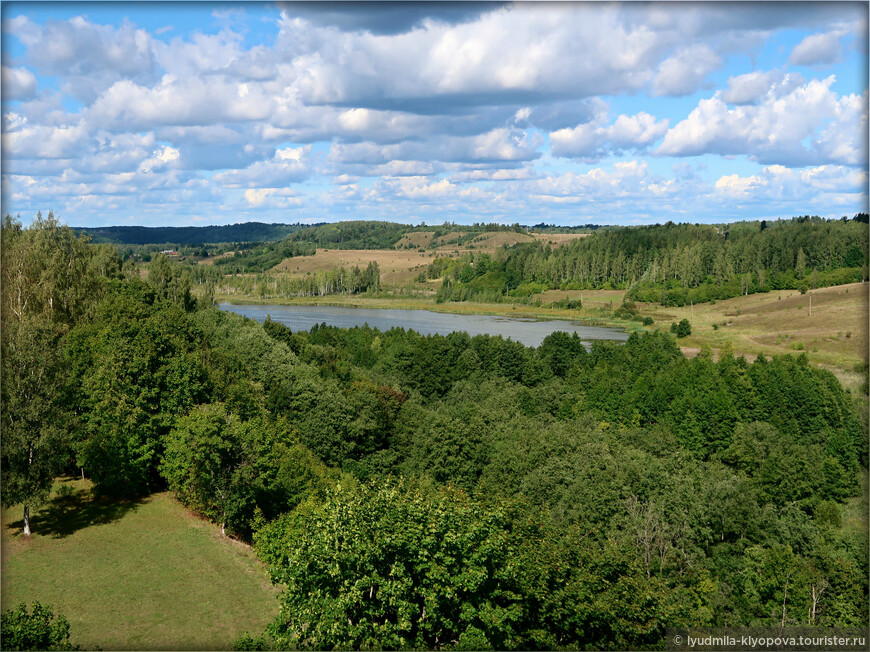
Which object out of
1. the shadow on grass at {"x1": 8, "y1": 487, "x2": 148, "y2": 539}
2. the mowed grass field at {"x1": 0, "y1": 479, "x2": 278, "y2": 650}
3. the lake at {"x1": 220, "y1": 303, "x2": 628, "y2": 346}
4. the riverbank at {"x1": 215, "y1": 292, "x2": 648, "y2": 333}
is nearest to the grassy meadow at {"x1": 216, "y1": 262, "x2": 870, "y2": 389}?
the riverbank at {"x1": 215, "y1": 292, "x2": 648, "y2": 333}

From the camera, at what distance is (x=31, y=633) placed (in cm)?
1323

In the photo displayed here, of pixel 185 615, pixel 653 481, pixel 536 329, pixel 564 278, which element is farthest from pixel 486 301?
pixel 185 615

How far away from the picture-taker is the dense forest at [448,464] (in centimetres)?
1566

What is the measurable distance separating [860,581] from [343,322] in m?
113

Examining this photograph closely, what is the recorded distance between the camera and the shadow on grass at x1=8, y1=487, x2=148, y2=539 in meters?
25.8

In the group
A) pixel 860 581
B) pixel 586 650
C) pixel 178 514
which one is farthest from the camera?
pixel 178 514

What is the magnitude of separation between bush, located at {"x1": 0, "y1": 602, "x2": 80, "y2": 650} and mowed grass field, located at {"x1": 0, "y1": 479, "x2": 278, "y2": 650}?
4.10 meters

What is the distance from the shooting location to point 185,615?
20141 millimetres

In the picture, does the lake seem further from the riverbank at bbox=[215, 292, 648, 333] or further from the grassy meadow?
the grassy meadow

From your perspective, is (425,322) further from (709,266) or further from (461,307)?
(709,266)

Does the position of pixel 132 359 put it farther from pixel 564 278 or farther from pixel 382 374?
pixel 564 278

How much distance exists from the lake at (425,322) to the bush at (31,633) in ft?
294

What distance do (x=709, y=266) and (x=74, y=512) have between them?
168847mm

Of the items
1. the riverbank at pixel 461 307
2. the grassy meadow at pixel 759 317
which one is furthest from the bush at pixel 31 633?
the riverbank at pixel 461 307
